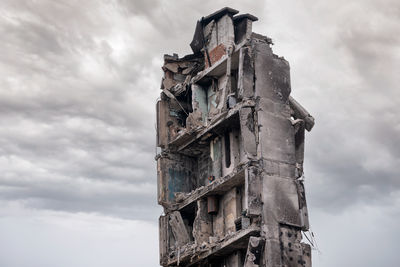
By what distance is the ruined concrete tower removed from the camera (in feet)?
78.4

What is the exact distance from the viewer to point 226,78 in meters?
27.5

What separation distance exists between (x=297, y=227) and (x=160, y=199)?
22.3 ft

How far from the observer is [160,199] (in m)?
28.9

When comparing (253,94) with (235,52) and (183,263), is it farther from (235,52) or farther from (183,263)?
(183,263)

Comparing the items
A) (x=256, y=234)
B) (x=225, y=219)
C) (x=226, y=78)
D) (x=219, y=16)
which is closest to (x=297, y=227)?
(x=256, y=234)

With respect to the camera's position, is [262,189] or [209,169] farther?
[209,169]

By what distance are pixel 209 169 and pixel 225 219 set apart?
310 cm

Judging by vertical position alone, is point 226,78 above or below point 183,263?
above

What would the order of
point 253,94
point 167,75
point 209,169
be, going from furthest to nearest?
point 167,75 → point 209,169 → point 253,94

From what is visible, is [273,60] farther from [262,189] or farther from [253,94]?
[262,189]

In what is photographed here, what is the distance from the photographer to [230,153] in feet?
88.9

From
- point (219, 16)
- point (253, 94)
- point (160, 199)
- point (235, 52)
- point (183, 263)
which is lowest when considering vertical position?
point (183, 263)

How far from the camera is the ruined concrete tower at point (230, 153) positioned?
23.9 m

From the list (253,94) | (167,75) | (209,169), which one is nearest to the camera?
(253,94)
